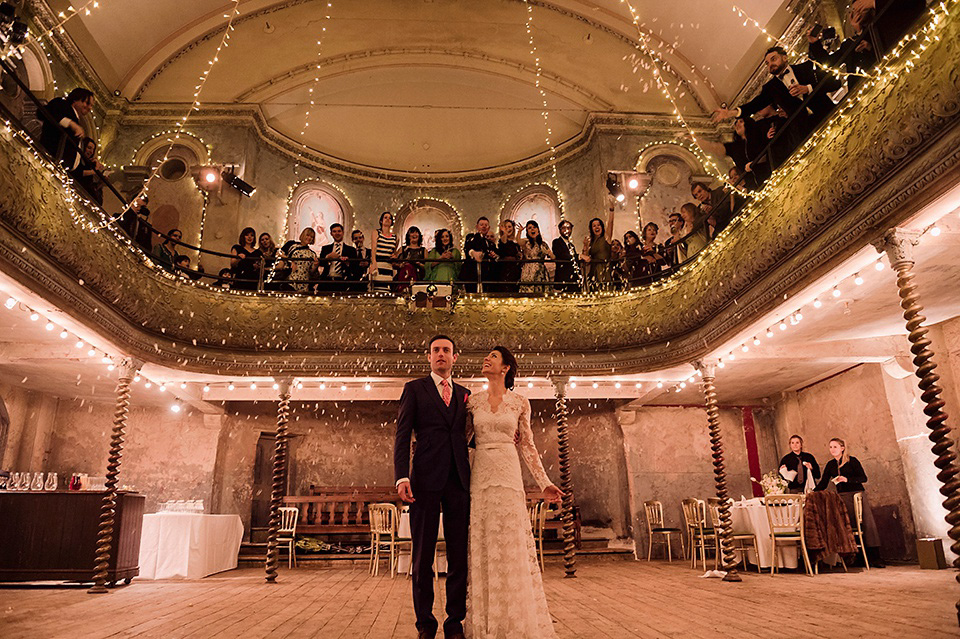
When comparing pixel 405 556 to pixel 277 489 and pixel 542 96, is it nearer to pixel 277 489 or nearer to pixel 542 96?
pixel 277 489

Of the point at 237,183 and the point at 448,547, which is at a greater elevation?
the point at 237,183

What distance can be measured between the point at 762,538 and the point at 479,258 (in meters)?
6.04

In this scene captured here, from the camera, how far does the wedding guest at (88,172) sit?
26.5ft

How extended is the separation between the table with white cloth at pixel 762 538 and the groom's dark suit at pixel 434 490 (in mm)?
6475

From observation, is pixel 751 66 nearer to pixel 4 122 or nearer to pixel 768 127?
pixel 768 127

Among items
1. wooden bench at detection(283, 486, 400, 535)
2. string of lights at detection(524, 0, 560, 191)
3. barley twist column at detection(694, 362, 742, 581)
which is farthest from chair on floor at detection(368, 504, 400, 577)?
string of lights at detection(524, 0, 560, 191)

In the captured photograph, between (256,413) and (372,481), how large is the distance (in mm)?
2866

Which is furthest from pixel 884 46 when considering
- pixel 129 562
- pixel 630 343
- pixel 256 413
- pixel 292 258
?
pixel 256 413

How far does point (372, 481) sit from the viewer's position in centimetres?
1359

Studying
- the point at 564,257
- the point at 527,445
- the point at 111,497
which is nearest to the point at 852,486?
the point at 564,257

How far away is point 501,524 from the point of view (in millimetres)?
3701

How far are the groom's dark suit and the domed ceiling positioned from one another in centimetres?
1076

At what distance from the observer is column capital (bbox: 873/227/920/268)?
5523mm

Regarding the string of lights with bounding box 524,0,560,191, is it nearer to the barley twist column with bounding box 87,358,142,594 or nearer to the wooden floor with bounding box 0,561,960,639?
the wooden floor with bounding box 0,561,960,639
